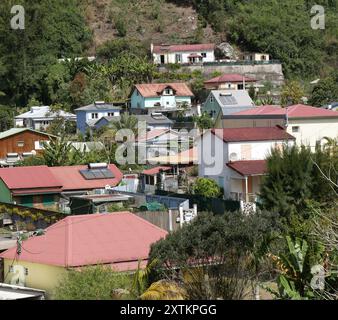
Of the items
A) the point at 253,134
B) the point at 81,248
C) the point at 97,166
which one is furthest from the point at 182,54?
the point at 81,248

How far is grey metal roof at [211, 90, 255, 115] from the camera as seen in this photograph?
3556cm

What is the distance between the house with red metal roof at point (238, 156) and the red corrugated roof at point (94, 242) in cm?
734

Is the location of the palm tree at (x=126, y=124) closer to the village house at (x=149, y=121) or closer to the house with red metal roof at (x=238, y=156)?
the village house at (x=149, y=121)

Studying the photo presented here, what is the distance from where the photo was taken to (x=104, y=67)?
41781mm

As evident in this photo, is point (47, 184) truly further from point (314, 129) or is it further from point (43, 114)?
point (43, 114)

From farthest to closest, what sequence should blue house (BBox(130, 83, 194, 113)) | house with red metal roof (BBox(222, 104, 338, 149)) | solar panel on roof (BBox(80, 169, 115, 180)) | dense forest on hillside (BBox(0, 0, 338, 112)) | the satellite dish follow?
1. dense forest on hillside (BBox(0, 0, 338, 112))
2. blue house (BBox(130, 83, 194, 113))
3. house with red metal roof (BBox(222, 104, 338, 149))
4. solar panel on roof (BBox(80, 169, 115, 180))
5. the satellite dish

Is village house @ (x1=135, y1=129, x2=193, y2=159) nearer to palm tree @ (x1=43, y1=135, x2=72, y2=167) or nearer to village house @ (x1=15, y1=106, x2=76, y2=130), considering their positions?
palm tree @ (x1=43, y1=135, x2=72, y2=167)

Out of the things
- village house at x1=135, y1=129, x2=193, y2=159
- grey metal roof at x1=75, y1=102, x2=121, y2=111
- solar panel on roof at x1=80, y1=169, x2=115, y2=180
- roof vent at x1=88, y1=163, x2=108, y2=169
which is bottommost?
solar panel on roof at x1=80, y1=169, x2=115, y2=180

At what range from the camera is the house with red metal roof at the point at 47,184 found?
78.8 feet

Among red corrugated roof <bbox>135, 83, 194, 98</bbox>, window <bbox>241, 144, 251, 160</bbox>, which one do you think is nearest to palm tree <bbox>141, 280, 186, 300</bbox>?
window <bbox>241, 144, 251, 160</bbox>

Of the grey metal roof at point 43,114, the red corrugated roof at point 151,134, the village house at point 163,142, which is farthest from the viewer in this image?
the grey metal roof at point 43,114

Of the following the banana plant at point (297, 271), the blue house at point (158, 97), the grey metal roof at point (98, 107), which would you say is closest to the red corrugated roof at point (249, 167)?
the banana plant at point (297, 271)

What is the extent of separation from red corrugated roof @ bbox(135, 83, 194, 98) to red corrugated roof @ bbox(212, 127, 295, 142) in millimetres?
14072
